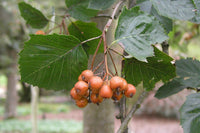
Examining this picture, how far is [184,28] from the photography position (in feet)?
5.74

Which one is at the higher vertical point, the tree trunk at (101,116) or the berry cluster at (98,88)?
the berry cluster at (98,88)

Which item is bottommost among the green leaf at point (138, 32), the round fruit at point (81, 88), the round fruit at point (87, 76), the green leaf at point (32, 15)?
the round fruit at point (81, 88)

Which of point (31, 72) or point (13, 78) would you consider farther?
point (13, 78)

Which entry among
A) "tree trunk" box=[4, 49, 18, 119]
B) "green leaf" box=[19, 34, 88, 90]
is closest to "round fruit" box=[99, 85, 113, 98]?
"green leaf" box=[19, 34, 88, 90]

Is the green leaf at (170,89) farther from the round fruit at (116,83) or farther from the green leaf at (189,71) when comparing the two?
the round fruit at (116,83)

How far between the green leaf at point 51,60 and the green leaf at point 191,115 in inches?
10.1

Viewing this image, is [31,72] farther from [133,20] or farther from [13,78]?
[13,78]

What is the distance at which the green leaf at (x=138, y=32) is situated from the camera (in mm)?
424

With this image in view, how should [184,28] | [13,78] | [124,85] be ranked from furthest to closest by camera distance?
1. [13,78]
2. [184,28]
3. [124,85]

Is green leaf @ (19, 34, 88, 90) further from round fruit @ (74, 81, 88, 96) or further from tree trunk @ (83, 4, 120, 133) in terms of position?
tree trunk @ (83, 4, 120, 133)

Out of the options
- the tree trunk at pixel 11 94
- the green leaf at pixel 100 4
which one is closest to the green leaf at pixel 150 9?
the green leaf at pixel 100 4

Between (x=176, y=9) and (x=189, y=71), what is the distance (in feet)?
0.57

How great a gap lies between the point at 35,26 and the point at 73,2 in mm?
164

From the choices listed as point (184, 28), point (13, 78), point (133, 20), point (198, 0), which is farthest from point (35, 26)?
point (13, 78)
